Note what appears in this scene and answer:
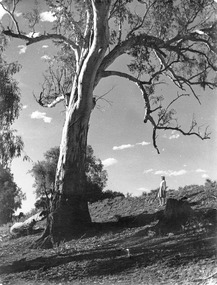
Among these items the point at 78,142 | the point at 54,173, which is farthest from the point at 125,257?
the point at 54,173

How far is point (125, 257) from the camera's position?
6.10 meters

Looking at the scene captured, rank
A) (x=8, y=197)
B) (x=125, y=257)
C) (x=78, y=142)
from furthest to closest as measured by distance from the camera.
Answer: (x=8, y=197), (x=78, y=142), (x=125, y=257)

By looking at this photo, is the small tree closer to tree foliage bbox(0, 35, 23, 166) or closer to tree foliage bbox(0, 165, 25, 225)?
tree foliage bbox(0, 165, 25, 225)

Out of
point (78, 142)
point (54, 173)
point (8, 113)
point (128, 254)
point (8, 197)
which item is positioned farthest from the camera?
point (8, 197)

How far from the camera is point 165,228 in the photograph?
26.1 feet

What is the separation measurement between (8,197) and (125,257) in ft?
54.7

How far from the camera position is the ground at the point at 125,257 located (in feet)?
16.3

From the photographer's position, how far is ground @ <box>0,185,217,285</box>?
16.3 ft

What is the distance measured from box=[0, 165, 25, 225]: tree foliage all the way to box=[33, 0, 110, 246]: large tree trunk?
7.81m

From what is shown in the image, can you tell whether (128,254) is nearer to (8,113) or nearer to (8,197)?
(8,113)

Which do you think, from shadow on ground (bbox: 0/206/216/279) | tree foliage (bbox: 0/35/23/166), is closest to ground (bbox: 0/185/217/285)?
shadow on ground (bbox: 0/206/216/279)

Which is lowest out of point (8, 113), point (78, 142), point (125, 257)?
point (125, 257)

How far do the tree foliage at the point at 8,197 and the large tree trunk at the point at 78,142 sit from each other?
25.6ft

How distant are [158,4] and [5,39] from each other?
17.5 ft
